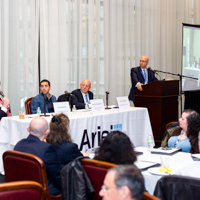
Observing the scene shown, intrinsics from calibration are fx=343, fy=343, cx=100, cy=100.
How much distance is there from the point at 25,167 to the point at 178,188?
111 cm

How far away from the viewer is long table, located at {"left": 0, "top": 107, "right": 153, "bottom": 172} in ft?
13.7

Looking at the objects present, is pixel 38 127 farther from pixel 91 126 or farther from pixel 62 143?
pixel 91 126

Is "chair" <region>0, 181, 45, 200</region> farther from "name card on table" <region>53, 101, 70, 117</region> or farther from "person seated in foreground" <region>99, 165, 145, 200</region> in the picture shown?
"name card on table" <region>53, 101, 70, 117</region>

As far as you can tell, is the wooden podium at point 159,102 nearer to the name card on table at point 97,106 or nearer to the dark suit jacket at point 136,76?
the dark suit jacket at point 136,76

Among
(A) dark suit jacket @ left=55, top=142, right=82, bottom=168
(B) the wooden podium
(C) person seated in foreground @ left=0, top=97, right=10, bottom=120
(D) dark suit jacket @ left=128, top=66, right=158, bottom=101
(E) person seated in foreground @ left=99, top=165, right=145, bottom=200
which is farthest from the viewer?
(D) dark suit jacket @ left=128, top=66, right=158, bottom=101

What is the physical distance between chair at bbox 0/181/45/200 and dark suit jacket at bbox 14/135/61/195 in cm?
77

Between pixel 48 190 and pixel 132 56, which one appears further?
pixel 132 56

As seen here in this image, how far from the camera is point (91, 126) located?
4.64m

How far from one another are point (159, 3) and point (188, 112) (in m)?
5.90

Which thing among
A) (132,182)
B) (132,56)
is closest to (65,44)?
(132,56)

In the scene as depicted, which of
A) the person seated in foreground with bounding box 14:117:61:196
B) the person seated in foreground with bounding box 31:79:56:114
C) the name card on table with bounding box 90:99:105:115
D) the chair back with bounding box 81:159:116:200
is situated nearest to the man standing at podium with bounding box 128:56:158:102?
the name card on table with bounding box 90:99:105:115

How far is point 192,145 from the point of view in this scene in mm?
3166

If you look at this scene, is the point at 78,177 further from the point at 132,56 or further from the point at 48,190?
the point at 132,56

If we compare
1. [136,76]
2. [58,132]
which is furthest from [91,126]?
[136,76]
